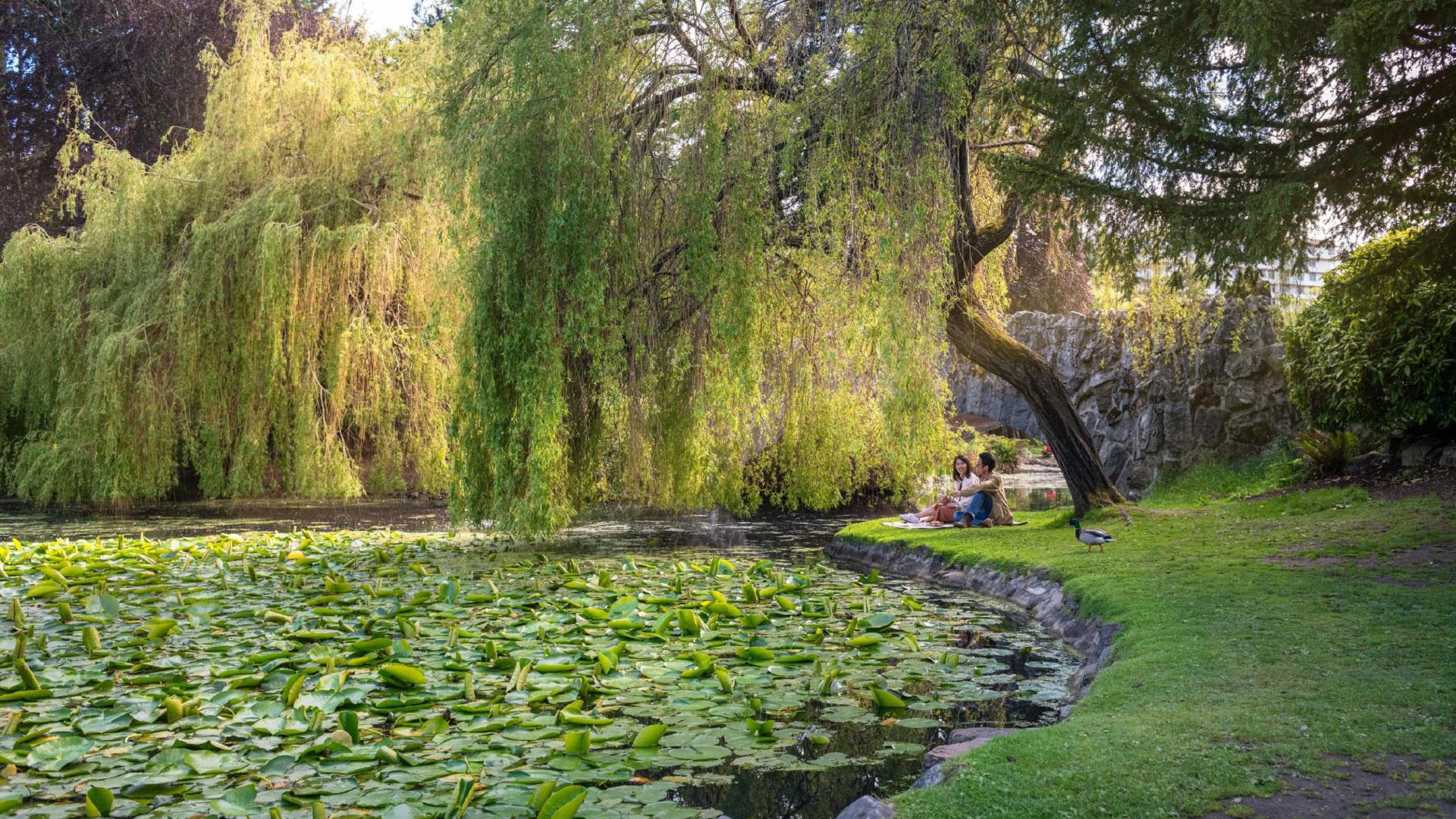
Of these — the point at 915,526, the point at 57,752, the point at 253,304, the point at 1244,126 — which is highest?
the point at 253,304

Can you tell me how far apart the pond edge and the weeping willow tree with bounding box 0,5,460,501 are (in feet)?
18.1

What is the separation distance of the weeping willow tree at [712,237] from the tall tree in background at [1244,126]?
1.31 meters

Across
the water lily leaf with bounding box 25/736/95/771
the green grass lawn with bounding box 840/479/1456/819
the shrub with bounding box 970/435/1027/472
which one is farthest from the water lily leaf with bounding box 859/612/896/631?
the shrub with bounding box 970/435/1027/472

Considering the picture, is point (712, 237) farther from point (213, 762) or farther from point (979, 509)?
point (213, 762)

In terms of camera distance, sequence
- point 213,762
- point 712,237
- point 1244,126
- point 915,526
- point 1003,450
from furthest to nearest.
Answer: point 1003,450 < point 915,526 < point 712,237 < point 1244,126 < point 213,762

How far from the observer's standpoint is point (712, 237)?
845 cm

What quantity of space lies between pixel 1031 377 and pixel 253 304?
9459mm

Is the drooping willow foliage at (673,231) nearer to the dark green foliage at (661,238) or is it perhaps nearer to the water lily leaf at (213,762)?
the dark green foliage at (661,238)

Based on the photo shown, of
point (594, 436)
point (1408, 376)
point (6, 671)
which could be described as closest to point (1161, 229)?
point (1408, 376)

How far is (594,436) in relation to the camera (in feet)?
32.2

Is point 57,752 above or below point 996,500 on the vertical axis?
below

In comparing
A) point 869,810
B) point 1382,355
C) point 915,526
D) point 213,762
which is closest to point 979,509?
point 915,526

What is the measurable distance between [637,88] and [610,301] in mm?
1997

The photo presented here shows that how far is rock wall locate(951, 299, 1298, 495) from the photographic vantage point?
1295 centimetres
